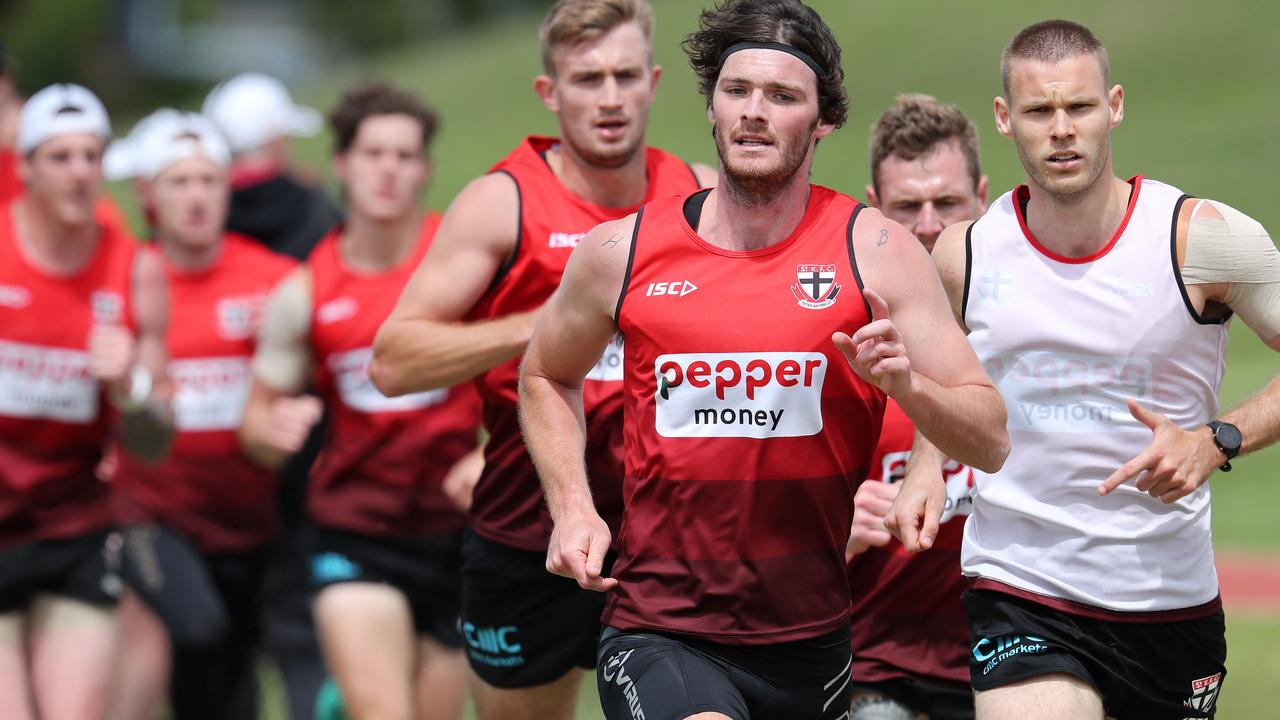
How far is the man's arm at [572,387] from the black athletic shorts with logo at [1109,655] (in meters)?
1.11

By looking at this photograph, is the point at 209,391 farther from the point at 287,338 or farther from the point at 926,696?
the point at 926,696

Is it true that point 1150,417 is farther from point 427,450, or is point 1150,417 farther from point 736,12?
point 427,450

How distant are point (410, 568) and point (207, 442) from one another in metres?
1.66

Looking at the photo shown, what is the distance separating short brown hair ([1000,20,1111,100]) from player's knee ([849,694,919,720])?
1931 millimetres

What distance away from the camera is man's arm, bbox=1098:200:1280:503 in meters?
4.57

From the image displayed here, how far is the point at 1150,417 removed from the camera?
14.8 feet

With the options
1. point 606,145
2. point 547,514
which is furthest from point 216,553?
point 606,145

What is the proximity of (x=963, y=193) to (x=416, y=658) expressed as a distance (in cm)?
306

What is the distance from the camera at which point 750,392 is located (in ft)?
14.7

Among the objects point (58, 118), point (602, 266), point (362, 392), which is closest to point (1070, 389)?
point (602, 266)

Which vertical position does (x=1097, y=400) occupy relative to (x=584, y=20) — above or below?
below

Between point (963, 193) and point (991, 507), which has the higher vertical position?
point (963, 193)

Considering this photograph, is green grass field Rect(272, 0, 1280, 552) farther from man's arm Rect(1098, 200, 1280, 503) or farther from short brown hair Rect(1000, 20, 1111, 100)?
man's arm Rect(1098, 200, 1280, 503)

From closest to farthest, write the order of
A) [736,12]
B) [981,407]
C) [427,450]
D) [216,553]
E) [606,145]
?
[981,407], [736,12], [606,145], [427,450], [216,553]
